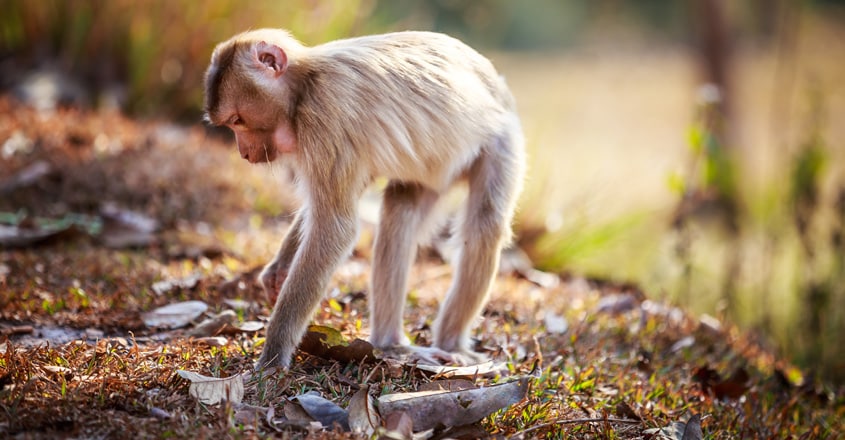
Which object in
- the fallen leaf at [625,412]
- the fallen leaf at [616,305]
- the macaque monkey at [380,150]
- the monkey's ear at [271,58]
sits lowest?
the fallen leaf at [616,305]

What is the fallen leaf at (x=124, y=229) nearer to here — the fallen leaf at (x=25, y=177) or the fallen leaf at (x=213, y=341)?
the fallen leaf at (x=25, y=177)

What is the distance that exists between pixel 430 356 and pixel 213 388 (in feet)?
3.37

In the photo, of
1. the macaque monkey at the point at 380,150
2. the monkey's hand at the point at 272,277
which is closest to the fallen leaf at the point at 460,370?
the macaque monkey at the point at 380,150

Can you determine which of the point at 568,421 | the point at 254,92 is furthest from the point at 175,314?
the point at 568,421

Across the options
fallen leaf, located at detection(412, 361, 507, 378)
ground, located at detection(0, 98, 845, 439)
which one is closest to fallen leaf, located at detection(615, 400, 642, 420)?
ground, located at detection(0, 98, 845, 439)

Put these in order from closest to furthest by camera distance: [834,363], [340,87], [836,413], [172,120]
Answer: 1. [340,87]
2. [836,413]
3. [834,363]
4. [172,120]

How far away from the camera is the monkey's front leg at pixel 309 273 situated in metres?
3.26

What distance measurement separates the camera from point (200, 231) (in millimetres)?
5660

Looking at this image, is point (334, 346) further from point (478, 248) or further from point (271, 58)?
point (271, 58)

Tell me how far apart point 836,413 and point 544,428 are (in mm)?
2103

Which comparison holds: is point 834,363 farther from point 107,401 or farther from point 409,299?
point 107,401

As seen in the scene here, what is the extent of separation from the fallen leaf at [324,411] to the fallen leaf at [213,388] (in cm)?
22

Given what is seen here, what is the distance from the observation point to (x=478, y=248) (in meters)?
3.72

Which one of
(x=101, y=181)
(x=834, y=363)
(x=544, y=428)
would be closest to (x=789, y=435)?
(x=544, y=428)
